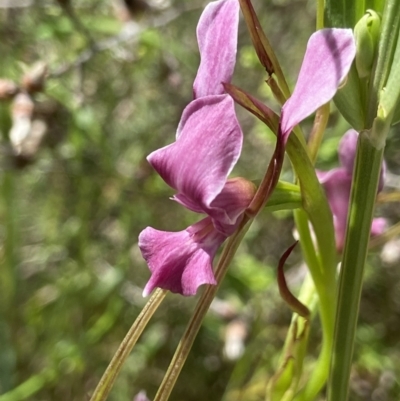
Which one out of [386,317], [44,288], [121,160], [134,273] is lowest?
[386,317]

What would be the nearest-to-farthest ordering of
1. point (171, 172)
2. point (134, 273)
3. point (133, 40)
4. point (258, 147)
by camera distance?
point (171, 172) < point (133, 40) < point (134, 273) < point (258, 147)

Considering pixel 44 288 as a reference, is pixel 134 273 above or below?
below

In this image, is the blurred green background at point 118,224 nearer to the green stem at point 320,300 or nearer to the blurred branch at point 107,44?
the blurred branch at point 107,44

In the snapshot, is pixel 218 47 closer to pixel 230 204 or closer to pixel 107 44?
pixel 230 204

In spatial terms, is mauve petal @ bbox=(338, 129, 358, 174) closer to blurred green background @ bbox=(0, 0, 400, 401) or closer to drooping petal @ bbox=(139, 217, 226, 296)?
drooping petal @ bbox=(139, 217, 226, 296)

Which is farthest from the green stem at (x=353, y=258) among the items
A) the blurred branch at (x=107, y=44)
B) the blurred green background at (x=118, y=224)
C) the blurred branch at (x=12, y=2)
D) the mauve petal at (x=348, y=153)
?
the blurred branch at (x=12, y=2)

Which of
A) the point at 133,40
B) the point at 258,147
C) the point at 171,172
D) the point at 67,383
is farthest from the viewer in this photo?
the point at 258,147

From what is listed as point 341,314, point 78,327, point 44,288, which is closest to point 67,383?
point 78,327

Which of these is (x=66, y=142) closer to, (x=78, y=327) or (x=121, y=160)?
(x=121, y=160)

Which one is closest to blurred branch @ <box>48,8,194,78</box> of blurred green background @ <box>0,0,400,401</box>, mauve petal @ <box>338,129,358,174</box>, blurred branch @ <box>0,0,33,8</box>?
blurred green background @ <box>0,0,400,401</box>
